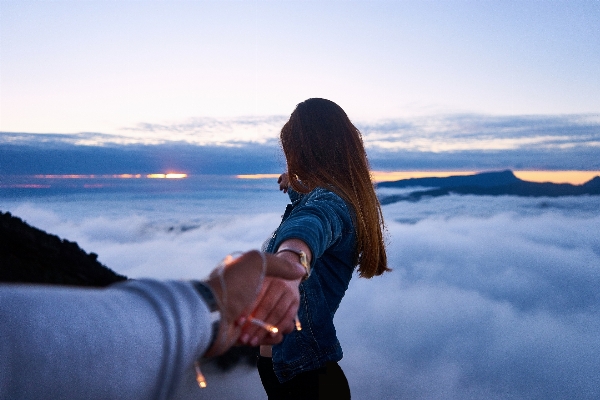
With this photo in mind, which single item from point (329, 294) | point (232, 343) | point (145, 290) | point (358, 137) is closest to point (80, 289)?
point (145, 290)

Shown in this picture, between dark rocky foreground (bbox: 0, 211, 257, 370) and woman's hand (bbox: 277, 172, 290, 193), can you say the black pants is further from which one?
dark rocky foreground (bbox: 0, 211, 257, 370)

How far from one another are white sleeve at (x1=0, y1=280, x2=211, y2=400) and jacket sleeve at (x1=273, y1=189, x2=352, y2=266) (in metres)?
0.88

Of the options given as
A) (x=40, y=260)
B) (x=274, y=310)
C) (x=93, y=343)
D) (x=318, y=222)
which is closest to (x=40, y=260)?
(x=40, y=260)

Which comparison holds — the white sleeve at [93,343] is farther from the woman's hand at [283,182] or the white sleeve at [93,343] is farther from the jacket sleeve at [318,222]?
the woman's hand at [283,182]

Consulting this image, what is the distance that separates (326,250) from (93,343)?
1.65m

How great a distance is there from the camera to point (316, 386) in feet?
7.57

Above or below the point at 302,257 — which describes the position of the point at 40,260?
below

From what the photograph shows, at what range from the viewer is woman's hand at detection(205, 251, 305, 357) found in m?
1.03

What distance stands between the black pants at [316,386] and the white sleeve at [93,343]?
1.73 metres

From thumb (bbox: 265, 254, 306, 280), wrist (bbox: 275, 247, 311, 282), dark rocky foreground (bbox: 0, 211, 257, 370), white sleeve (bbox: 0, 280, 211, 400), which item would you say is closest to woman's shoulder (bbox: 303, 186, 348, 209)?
wrist (bbox: 275, 247, 311, 282)

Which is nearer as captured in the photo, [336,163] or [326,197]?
[326,197]

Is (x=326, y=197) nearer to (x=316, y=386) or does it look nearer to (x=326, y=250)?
(x=326, y=250)

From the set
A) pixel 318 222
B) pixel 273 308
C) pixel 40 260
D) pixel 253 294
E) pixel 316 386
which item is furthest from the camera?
pixel 40 260

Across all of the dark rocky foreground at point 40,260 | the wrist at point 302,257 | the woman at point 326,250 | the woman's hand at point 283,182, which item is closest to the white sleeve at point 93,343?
the wrist at point 302,257
